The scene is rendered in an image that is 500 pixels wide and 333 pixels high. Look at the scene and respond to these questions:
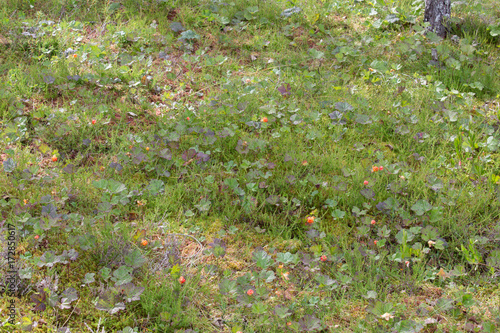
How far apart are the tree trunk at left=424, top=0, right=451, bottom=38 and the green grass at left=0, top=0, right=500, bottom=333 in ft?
0.44

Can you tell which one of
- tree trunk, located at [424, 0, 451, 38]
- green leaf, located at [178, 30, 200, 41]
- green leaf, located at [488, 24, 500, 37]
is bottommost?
green leaf, located at [178, 30, 200, 41]

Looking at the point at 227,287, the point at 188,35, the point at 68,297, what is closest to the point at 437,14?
the point at 188,35

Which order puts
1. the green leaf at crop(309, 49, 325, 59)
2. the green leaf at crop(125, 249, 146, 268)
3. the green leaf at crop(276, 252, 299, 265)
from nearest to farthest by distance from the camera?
the green leaf at crop(125, 249, 146, 268), the green leaf at crop(276, 252, 299, 265), the green leaf at crop(309, 49, 325, 59)

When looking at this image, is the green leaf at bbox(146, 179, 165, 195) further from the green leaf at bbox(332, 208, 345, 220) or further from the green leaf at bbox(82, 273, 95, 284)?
the green leaf at bbox(332, 208, 345, 220)

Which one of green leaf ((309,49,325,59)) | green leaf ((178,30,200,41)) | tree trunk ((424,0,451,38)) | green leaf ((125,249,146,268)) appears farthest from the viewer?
tree trunk ((424,0,451,38))

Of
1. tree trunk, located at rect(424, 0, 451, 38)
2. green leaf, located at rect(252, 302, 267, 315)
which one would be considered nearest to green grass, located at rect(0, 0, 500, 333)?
green leaf, located at rect(252, 302, 267, 315)

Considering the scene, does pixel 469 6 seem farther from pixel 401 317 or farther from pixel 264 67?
pixel 401 317

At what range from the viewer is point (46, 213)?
2842 mm

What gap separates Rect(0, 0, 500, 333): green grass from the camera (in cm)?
255

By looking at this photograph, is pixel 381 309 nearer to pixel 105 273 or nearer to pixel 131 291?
pixel 131 291

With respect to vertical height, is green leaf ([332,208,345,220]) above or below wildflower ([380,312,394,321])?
above

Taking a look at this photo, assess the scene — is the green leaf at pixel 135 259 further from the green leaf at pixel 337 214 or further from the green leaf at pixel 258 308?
the green leaf at pixel 337 214

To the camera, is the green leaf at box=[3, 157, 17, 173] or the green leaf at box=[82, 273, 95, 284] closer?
the green leaf at box=[82, 273, 95, 284]

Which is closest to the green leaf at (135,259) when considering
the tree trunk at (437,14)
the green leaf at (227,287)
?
the green leaf at (227,287)
